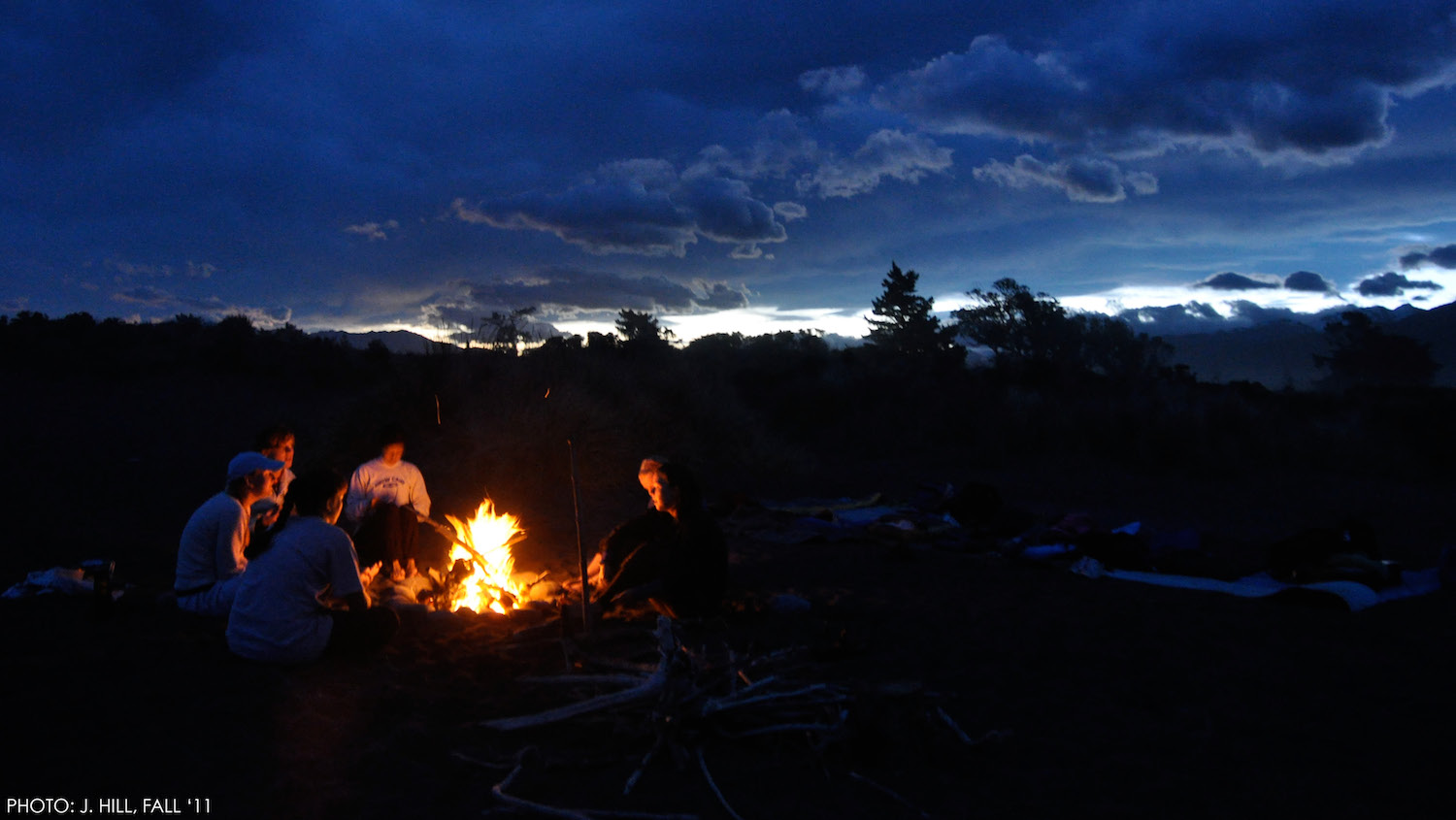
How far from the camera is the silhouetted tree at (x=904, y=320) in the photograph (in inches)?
1399

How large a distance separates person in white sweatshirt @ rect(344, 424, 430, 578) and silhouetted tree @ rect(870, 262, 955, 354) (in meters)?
30.4

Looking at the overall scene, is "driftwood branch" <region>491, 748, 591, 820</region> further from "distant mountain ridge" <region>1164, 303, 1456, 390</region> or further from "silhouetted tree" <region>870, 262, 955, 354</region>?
"distant mountain ridge" <region>1164, 303, 1456, 390</region>

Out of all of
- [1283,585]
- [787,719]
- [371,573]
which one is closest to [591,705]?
[787,719]

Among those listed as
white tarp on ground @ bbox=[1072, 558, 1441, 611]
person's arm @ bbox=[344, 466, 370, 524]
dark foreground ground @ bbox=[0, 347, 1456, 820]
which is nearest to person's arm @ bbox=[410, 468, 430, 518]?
person's arm @ bbox=[344, 466, 370, 524]

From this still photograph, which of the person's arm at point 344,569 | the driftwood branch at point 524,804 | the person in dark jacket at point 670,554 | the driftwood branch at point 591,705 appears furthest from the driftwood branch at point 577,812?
the person in dark jacket at point 670,554

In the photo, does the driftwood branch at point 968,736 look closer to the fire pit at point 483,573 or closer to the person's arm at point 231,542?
the fire pit at point 483,573

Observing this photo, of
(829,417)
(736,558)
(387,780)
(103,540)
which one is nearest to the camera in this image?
(387,780)

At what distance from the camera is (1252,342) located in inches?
3703

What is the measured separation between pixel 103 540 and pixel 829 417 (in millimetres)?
15516

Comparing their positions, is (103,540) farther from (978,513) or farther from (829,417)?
(829,417)

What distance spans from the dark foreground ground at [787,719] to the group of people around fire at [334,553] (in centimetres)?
19

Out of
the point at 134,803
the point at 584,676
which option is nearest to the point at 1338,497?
the point at 584,676

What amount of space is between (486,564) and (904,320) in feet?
105

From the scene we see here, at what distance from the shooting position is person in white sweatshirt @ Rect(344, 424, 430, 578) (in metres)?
Result: 6.45
